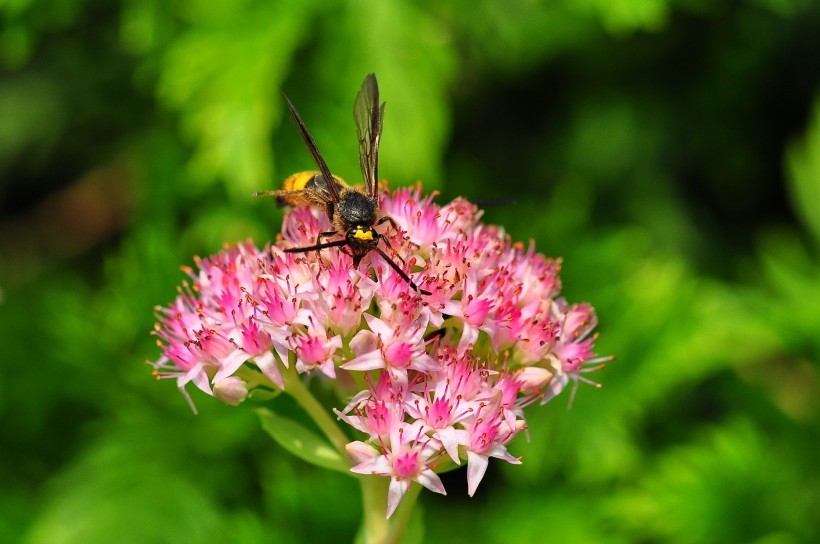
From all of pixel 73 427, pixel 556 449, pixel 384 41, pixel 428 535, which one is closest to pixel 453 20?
pixel 384 41

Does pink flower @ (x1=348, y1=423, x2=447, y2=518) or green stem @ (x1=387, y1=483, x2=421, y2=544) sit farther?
green stem @ (x1=387, y1=483, x2=421, y2=544)

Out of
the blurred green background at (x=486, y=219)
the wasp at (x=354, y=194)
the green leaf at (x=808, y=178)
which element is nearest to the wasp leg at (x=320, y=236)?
the wasp at (x=354, y=194)

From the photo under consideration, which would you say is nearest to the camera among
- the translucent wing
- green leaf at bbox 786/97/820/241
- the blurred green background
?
the translucent wing

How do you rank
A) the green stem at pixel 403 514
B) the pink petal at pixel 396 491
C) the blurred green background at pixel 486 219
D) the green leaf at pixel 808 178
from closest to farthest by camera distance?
1. the pink petal at pixel 396 491
2. the green stem at pixel 403 514
3. the blurred green background at pixel 486 219
4. the green leaf at pixel 808 178

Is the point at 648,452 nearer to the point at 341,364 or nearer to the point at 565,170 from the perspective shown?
the point at 565,170

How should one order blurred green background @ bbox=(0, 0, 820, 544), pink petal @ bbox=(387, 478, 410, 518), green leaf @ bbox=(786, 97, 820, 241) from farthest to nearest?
1. green leaf @ bbox=(786, 97, 820, 241)
2. blurred green background @ bbox=(0, 0, 820, 544)
3. pink petal @ bbox=(387, 478, 410, 518)

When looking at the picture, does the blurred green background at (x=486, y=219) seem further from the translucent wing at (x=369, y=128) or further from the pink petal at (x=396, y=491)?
the pink petal at (x=396, y=491)

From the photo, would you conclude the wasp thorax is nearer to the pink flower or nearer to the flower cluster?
the flower cluster

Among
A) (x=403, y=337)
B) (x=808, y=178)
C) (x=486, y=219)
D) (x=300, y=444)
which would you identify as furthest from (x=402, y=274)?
(x=808, y=178)

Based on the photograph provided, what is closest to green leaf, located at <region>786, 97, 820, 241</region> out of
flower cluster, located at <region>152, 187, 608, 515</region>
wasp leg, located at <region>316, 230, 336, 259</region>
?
flower cluster, located at <region>152, 187, 608, 515</region>
